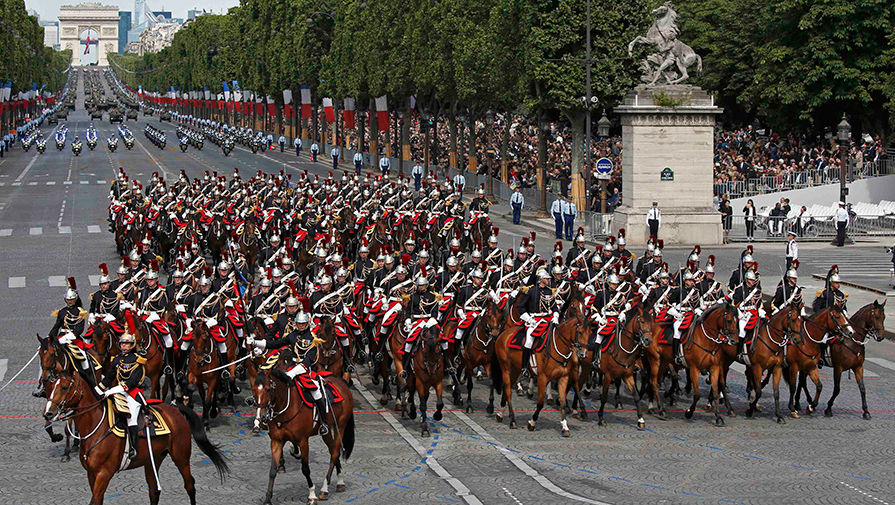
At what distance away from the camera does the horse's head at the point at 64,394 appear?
15398mm

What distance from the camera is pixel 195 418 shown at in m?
16.6

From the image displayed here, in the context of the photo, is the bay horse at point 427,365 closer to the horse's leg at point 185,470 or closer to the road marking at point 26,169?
the horse's leg at point 185,470

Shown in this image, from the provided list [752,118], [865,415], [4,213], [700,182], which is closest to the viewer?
[865,415]

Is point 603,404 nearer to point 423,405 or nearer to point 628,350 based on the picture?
point 628,350

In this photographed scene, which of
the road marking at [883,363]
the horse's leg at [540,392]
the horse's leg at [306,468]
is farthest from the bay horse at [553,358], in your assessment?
the road marking at [883,363]

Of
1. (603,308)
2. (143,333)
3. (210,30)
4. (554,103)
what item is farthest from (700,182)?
(210,30)

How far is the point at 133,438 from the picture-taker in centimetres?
1592

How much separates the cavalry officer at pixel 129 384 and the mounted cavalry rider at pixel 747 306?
31.7ft

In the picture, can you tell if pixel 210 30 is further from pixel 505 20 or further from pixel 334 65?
pixel 505 20

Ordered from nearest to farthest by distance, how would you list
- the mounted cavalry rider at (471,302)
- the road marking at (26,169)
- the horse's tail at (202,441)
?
the horse's tail at (202,441), the mounted cavalry rider at (471,302), the road marking at (26,169)

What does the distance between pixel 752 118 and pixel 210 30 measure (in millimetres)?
113559

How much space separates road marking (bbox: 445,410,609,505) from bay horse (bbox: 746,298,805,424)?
4383mm

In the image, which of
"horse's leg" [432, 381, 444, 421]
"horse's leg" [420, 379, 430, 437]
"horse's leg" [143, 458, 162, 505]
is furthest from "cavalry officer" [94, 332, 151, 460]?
"horse's leg" [432, 381, 444, 421]

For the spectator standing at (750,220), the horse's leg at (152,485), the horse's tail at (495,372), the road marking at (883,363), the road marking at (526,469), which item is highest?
the spectator standing at (750,220)
